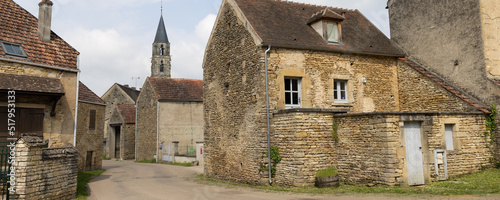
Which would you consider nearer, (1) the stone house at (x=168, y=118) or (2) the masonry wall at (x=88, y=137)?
(2) the masonry wall at (x=88, y=137)

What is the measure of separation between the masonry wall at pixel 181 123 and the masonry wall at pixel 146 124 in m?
0.82

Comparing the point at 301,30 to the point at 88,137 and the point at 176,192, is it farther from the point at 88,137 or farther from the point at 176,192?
the point at 88,137

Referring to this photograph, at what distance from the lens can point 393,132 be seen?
1022 cm

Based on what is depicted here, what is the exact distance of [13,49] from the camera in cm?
1136

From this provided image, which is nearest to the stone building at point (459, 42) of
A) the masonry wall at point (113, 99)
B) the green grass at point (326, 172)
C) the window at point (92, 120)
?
the green grass at point (326, 172)

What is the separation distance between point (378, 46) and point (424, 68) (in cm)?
211

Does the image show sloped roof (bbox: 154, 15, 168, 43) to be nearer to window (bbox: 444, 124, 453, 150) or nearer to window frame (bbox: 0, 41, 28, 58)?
window frame (bbox: 0, 41, 28, 58)

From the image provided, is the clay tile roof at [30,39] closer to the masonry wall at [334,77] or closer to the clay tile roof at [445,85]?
the masonry wall at [334,77]

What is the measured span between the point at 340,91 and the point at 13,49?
1146 cm

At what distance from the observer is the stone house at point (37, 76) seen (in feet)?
35.8

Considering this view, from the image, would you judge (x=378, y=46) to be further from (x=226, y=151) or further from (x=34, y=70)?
(x=34, y=70)

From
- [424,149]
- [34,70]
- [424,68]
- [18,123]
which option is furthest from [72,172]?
[424,68]

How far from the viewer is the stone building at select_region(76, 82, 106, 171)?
60.7ft

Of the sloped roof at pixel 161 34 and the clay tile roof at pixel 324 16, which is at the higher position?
the sloped roof at pixel 161 34
